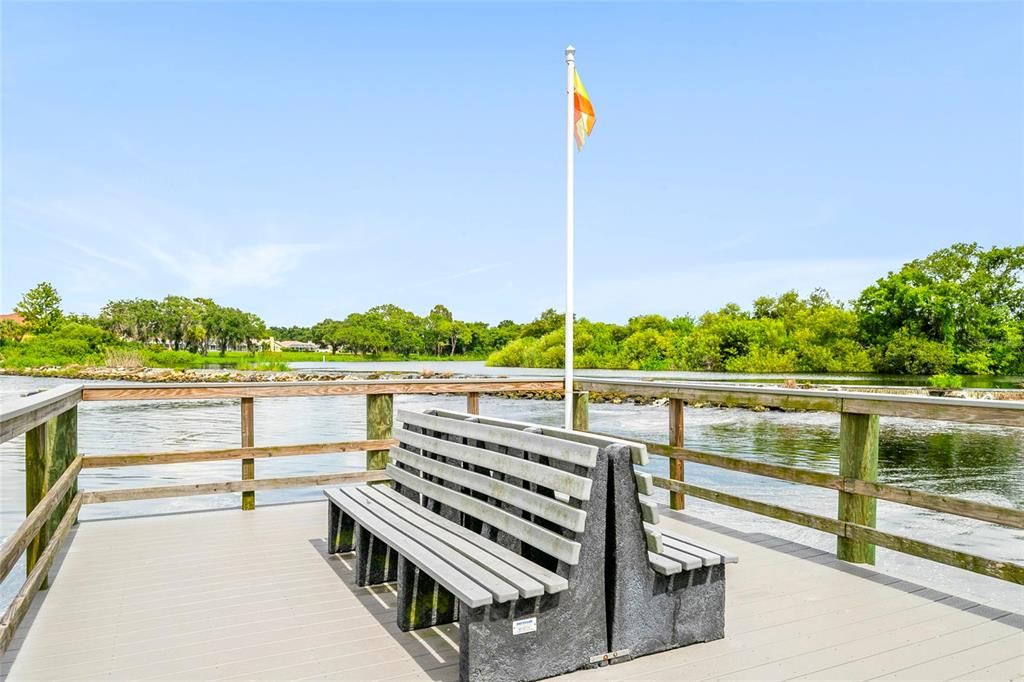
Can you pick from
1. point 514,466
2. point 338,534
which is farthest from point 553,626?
point 338,534

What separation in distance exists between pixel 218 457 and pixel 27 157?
68582mm

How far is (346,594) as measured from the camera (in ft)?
11.4

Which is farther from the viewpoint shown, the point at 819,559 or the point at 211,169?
the point at 211,169

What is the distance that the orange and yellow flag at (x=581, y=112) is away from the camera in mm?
6270

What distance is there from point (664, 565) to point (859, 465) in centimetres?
176

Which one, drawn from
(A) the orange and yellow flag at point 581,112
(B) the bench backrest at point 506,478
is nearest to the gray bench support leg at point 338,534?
(B) the bench backrest at point 506,478

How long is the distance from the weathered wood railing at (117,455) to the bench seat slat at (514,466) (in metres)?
1.74

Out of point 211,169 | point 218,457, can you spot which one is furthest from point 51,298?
point 218,457

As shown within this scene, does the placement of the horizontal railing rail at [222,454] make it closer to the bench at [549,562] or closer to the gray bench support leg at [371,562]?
the gray bench support leg at [371,562]

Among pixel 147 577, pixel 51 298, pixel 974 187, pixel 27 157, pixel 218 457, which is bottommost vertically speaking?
pixel 147 577

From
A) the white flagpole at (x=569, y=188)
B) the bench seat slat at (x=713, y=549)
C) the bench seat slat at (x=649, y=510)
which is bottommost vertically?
the bench seat slat at (x=713, y=549)

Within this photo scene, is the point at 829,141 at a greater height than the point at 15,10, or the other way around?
the point at 829,141

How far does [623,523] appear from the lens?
8.91 ft

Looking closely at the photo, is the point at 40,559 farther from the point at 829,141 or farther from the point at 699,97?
the point at 829,141
